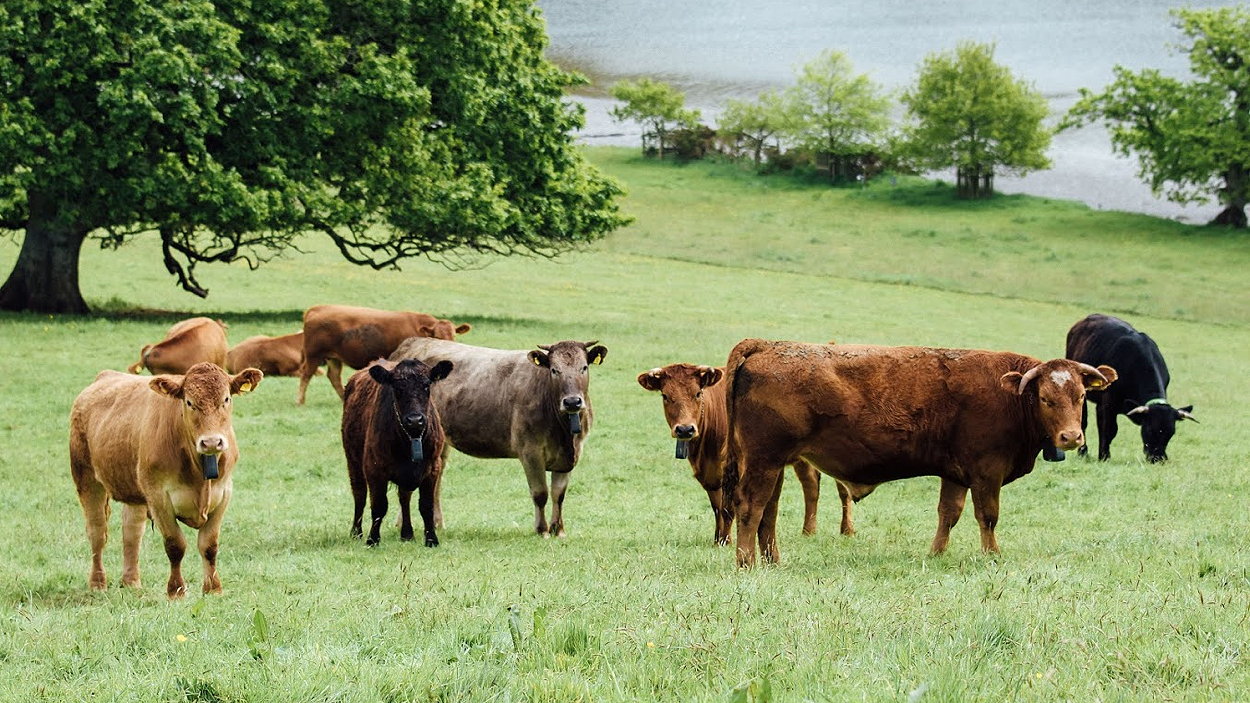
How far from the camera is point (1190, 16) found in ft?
218

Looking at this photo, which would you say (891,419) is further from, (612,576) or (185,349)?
(185,349)

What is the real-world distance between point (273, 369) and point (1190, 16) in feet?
194

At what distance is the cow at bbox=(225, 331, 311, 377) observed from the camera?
23.6m

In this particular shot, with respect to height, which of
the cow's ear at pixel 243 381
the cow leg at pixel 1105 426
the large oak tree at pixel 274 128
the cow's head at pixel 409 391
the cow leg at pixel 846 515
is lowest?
the cow leg at pixel 1105 426

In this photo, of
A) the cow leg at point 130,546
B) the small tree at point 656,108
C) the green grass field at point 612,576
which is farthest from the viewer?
the small tree at point 656,108

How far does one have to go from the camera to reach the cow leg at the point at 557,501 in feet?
41.3

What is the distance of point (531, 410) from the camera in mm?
13172

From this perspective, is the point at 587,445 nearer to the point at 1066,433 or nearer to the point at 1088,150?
the point at 1066,433

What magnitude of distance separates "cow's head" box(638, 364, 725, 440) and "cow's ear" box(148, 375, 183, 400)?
4040 mm

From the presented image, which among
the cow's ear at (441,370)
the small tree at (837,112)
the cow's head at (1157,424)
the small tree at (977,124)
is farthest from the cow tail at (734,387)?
the small tree at (837,112)

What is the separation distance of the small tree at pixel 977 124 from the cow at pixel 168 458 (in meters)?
70.9

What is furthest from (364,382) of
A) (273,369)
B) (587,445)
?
(273,369)

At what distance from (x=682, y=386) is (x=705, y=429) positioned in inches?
28.0

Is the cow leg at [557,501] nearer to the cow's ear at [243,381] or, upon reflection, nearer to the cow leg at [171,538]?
the cow's ear at [243,381]
